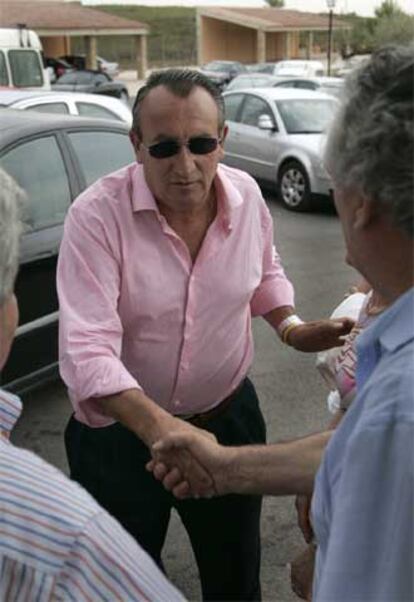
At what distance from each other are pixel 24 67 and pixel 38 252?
1397cm

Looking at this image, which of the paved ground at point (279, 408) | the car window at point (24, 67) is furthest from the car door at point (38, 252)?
the car window at point (24, 67)

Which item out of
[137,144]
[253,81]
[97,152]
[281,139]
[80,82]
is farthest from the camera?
[253,81]

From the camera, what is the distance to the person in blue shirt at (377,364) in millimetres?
1048

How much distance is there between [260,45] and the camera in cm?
5069

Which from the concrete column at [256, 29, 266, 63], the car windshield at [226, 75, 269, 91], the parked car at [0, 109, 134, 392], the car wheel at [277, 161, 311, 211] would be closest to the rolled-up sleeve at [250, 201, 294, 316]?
the parked car at [0, 109, 134, 392]

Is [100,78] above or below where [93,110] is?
below

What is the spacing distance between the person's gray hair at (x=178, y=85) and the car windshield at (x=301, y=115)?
9.74 metres

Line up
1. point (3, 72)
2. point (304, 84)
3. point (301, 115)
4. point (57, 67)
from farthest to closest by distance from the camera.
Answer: point (57, 67) → point (304, 84) → point (3, 72) → point (301, 115)

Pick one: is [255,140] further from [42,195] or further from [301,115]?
[42,195]

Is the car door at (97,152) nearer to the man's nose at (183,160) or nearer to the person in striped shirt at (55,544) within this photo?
the man's nose at (183,160)

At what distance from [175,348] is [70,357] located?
29 cm

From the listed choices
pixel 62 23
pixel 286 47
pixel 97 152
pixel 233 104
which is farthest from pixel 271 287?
pixel 286 47

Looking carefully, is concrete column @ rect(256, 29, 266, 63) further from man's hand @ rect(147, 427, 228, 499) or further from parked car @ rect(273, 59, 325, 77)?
man's hand @ rect(147, 427, 228, 499)

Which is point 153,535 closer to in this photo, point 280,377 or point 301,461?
point 301,461
